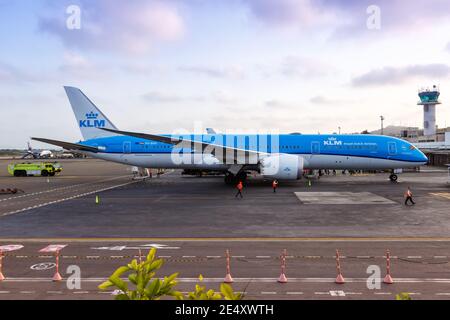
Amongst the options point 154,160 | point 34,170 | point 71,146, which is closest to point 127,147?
point 154,160

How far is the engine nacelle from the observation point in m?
34.7

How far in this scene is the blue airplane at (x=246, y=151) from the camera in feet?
120

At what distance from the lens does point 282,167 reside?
3472 cm

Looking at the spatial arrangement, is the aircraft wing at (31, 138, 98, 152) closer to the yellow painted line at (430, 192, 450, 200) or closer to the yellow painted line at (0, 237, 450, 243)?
the yellow painted line at (0, 237, 450, 243)

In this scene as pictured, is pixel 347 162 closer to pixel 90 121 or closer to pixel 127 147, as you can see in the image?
pixel 127 147

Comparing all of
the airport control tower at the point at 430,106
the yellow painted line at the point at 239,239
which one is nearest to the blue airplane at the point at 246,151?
the yellow painted line at the point at 239,239

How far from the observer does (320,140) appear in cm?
3934

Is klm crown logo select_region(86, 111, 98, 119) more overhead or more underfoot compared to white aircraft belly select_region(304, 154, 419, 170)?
more overhead

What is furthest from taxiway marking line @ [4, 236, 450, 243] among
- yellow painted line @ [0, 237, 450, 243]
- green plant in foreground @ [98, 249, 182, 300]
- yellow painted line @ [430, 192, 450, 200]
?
yellow painted line @ [430, 192, 450, 200]

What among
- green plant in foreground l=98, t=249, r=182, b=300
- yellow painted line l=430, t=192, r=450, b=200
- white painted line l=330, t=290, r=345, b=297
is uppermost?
green plant in foreground l=98, t=249, r=182, b=300

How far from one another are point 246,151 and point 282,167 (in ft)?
12.7

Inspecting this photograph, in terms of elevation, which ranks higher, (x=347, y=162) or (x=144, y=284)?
(x=347, y=162)

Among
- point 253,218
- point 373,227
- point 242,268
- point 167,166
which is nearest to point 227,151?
point 167,166
